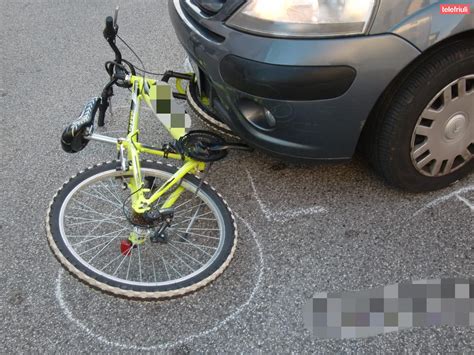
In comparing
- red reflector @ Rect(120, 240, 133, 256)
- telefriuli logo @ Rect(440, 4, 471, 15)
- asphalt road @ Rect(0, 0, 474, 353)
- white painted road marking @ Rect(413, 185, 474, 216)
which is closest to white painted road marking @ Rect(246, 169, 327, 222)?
asphalt road @ Rect(0, 0, 474, 353)

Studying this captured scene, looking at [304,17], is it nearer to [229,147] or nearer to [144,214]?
[229,147]

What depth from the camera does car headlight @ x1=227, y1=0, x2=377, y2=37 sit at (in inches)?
78.2

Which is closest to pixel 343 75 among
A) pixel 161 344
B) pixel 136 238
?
pixel 136 238

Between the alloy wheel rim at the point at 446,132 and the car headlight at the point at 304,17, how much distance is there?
0.59m

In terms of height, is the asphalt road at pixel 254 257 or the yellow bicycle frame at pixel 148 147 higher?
the yellow bicycle frame at pixel 148 147

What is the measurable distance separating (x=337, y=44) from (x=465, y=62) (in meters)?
0.67

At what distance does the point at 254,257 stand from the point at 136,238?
0.60 meters

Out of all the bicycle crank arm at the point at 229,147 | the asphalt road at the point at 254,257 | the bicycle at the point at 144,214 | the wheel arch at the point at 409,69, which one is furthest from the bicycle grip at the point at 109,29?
the wheel arch at the point at 409,69

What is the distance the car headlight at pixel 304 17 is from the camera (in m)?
1.99

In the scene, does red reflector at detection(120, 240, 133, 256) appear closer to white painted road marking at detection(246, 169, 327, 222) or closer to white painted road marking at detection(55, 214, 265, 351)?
white painted road marking at detection(55, 214, 265, 351)

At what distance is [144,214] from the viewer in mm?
2203

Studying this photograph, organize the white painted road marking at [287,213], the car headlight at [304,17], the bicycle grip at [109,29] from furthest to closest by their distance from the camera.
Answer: the white painted road marking at [287,213]
the bicycle grip at [109,29]
the car headlight at [304,17]

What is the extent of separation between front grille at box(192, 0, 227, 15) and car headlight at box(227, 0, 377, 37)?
136mm

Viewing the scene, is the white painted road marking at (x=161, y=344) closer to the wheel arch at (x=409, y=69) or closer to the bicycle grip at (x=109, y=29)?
the wheel arch at (x=409, y=69)
